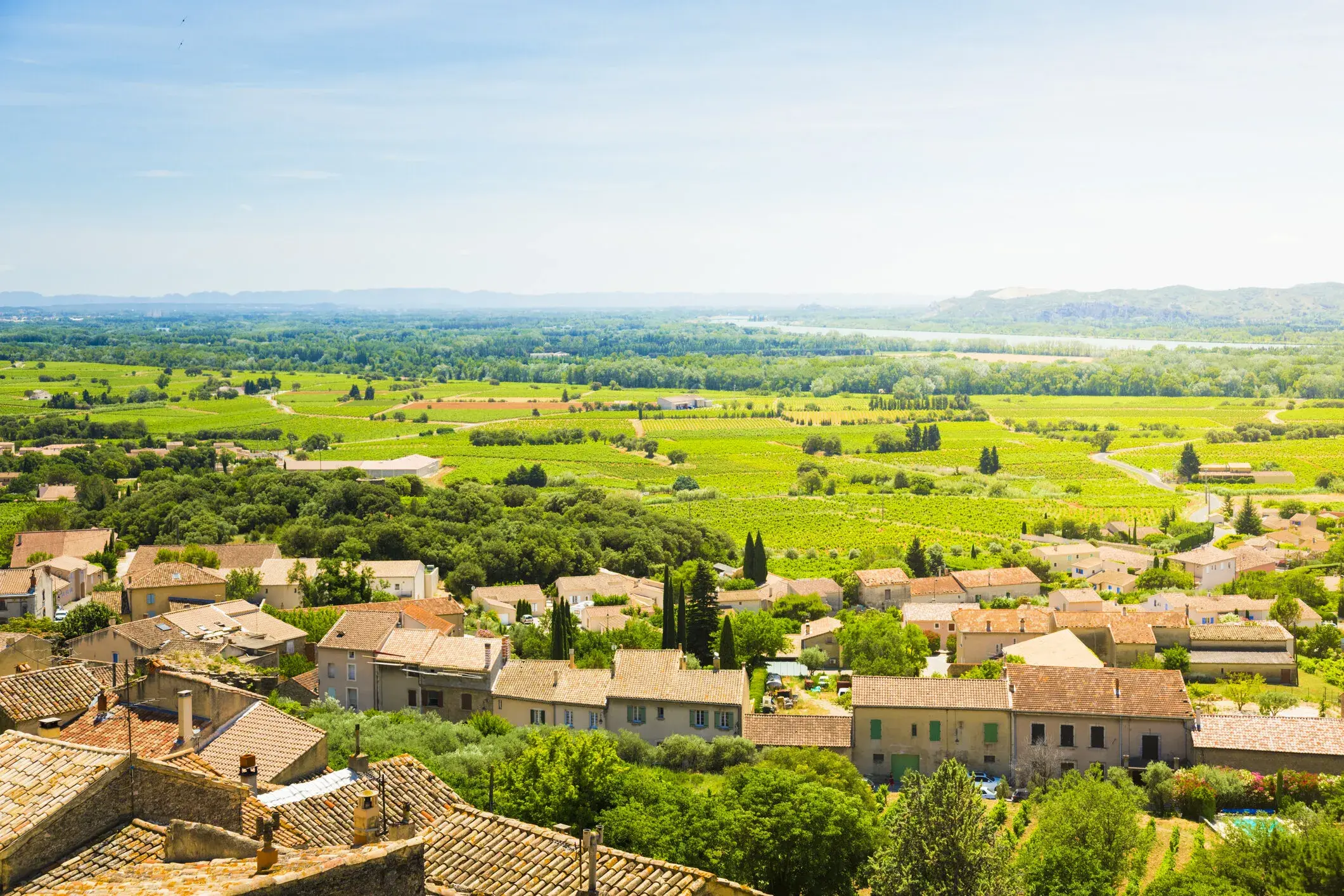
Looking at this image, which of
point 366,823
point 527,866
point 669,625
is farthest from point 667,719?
point 366,823

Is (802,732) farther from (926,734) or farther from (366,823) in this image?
(366,823)

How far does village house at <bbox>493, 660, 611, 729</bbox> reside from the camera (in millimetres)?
27734

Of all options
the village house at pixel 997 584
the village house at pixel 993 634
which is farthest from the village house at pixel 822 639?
the village house at pixel 997 584

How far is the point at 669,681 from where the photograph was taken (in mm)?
28250

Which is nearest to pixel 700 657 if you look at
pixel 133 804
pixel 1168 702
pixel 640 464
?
pixel 1168 702

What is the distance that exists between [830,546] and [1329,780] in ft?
128

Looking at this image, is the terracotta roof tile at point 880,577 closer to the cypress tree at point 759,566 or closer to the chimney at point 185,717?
the cypress tree at point 759,566

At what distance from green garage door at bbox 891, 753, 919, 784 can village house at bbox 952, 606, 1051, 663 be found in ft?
34.1

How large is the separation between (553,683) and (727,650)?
7544 mm

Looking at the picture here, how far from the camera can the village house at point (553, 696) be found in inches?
1092

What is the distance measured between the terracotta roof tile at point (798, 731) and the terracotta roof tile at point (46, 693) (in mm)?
14908

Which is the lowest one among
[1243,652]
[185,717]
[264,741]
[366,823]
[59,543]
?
[1243,652]

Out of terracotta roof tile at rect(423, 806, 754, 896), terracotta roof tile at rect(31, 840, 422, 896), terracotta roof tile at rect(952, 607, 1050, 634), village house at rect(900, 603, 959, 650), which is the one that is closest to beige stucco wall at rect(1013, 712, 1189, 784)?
terracotta roof tile at rect(952, 607, 1050, 634)

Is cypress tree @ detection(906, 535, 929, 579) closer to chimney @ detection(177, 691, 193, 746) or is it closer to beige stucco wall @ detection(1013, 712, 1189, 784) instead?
beige stucco wall @ detection(1013, 712, 1189, 784)
